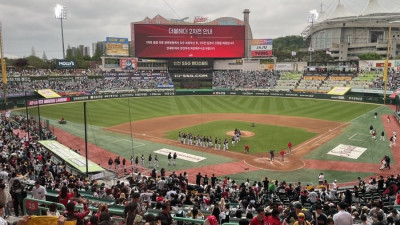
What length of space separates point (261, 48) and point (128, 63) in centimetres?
3912

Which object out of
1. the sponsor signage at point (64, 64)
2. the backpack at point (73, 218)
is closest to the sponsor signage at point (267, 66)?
the sponsor signage at point (64, 64)

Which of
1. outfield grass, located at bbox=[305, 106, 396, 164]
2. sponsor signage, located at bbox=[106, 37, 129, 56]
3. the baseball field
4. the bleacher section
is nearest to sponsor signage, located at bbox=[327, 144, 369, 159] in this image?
the baseball field

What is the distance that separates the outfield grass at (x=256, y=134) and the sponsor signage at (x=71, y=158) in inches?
487

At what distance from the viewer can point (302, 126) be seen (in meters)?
40.9

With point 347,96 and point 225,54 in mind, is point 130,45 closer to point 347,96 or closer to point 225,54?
point 225,54

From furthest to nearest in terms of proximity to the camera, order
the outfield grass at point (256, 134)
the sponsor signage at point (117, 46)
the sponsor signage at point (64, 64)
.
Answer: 1. the sponsor signage at point (117, 46)
2. the sponsor signage at point (64, 64)
3. the outfield grass at point (256, 134)

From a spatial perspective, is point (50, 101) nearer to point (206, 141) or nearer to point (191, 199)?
point (206, 141)

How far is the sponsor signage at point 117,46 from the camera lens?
9094cm

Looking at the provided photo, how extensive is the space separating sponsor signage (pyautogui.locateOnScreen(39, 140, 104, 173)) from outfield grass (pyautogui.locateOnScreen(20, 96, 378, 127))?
16.4 m

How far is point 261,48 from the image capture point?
96.5 meters

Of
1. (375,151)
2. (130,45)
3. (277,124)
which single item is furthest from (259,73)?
(375,151)

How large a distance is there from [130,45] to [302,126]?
71.3 meters

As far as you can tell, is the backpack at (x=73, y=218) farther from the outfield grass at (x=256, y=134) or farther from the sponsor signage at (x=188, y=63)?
the sponsor signage at (x=188, y=63)

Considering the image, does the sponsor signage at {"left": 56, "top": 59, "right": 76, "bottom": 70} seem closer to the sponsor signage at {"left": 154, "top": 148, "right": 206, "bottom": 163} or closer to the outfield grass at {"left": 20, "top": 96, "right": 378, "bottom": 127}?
the outfield grass at {"left": 20, "top": 96, "right": 378, "bottom": 127}
